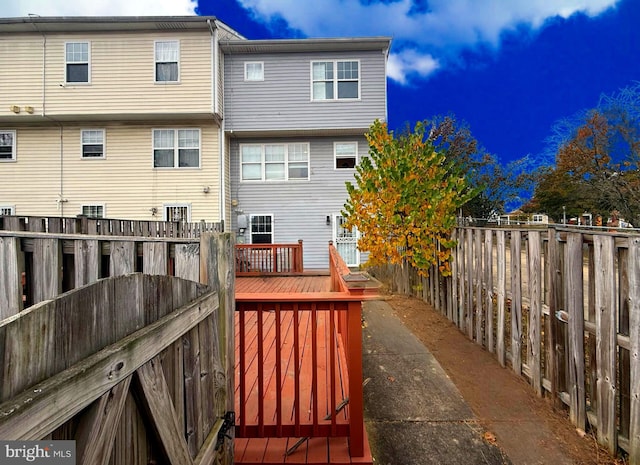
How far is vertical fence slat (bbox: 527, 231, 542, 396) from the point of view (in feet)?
10.9

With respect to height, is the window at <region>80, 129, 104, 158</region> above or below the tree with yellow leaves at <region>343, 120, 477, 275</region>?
above

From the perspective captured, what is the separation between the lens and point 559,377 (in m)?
3.05

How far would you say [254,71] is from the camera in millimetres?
11844

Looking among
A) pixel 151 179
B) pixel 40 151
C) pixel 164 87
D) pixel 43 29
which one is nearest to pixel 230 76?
pixel 164 87

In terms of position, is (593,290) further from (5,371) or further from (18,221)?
(18,221)

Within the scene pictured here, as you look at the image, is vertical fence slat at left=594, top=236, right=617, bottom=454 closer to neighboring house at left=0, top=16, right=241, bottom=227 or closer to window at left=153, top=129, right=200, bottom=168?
neighboring house at left=0, top=16, right=241, bottom=227

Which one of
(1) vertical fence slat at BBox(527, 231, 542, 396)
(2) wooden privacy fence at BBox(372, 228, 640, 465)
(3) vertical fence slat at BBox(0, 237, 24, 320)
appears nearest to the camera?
(3) vertical fence slat at BBox(0, 237, 24, 320)

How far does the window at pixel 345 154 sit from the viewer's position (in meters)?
12.2

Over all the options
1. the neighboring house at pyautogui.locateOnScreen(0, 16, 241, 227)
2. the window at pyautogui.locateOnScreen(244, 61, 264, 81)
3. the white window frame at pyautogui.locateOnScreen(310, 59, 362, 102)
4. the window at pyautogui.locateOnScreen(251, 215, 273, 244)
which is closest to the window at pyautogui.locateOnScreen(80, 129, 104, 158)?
the neighboring house at pyautogui.locateOnScreen(0, 16, 241, 227)

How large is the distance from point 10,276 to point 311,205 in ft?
34.7

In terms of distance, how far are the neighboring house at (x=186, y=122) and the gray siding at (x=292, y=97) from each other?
0.04 m

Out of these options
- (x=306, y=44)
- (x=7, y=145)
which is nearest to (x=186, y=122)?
(x=306, y=44)

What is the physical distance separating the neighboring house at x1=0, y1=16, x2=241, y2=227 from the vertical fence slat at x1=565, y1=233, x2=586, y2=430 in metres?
10.3

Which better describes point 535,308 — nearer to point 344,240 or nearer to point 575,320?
point 575,320
